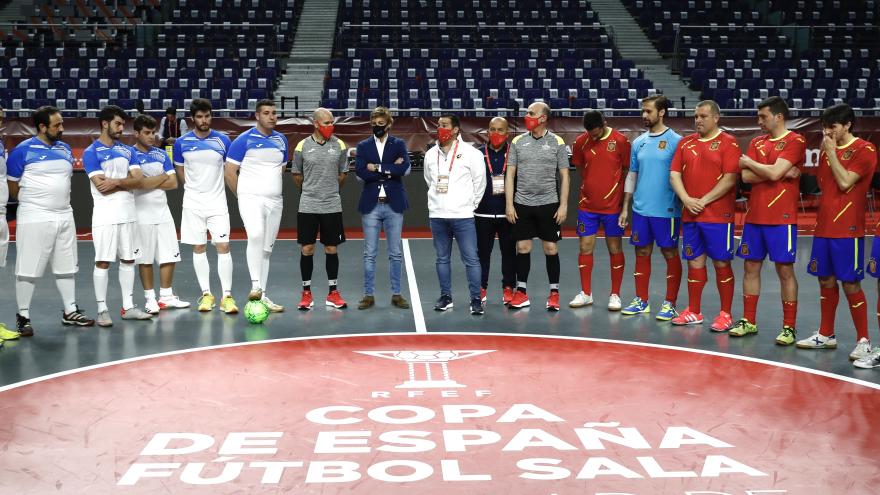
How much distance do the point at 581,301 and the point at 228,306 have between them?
11.4 feet

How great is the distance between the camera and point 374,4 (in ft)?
88.7

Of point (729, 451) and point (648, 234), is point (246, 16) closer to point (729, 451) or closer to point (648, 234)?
point (648, 234)

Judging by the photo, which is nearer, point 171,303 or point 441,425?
point 441,425

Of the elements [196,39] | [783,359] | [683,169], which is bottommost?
[783,359]

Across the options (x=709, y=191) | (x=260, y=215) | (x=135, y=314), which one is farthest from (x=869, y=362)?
(x=135, y=314)

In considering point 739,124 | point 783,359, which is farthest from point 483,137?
point 783,359

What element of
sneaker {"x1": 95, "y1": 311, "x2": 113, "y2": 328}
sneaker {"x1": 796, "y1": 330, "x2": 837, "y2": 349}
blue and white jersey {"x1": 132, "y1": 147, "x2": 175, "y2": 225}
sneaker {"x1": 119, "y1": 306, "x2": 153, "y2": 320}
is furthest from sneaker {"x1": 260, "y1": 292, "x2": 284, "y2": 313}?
sneaker {"x1": 796, "y1": 330, "x2": 837, "y2": 349}

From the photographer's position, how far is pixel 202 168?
931cm

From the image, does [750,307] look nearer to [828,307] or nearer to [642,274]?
[828,307]

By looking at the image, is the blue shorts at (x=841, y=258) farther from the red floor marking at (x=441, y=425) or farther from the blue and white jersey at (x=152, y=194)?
the blue and white jersey at (x=152, y=194)

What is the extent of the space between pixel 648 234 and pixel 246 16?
19520 millimetres

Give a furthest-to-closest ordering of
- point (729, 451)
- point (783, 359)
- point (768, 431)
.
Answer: point (783, 359), point (768, 431), point (729, 451)

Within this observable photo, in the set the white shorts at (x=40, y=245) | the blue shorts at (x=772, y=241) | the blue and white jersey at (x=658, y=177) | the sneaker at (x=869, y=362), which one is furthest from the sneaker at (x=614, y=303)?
the white shorts at (x=40, y=245)

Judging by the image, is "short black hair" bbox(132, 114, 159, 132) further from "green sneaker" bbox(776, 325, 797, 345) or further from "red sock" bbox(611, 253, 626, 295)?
"green sneaker" bbox(776, 325, 797, 345)
